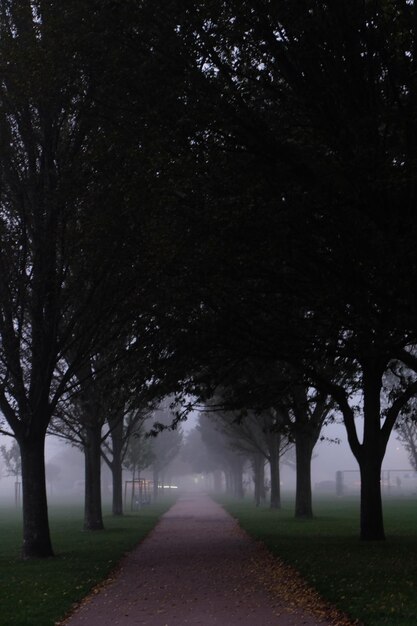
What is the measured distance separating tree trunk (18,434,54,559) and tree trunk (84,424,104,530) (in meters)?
8.36

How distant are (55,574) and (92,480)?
1259 cm

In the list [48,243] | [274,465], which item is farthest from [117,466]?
[48,243]

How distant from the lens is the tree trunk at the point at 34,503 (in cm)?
1470

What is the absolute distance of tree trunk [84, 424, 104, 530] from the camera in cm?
2319

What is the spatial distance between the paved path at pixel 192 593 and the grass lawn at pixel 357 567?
1.66ft

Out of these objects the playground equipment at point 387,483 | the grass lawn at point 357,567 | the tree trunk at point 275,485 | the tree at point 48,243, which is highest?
the tree at point 48,243


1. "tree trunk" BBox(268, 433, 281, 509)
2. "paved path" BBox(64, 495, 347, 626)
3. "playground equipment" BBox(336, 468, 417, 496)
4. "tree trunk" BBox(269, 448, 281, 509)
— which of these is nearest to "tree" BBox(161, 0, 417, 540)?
"paved path" BBox(64, 495, 347, 626)

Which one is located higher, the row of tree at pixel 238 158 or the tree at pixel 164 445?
the row of tree at pixel 238 158

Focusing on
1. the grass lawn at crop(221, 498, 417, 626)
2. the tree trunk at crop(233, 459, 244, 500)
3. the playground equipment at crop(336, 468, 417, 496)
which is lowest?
the playground equipment at crop(336, 468, 417, 496)

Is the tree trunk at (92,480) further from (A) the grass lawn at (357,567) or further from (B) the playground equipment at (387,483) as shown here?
(B) the playground equipment at (387,483)

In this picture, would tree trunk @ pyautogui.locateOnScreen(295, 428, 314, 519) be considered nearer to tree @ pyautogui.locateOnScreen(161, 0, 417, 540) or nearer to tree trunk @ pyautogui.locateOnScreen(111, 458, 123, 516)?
tree trunk @ pyautogui.locateOnScreen(111, 458, 123, 516)

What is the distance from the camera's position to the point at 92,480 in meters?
24.1

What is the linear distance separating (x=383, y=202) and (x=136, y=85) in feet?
12.8

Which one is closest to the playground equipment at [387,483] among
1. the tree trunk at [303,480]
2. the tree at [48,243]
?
the tree trunk at [303,480]
